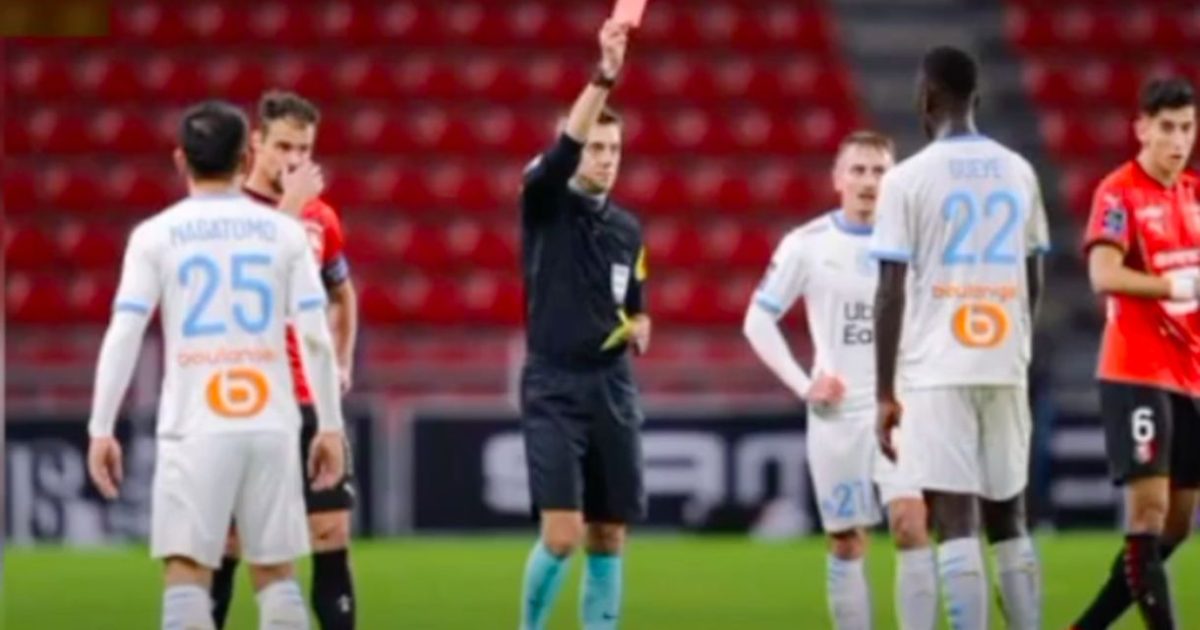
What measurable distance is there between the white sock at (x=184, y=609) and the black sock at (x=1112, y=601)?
328 centimetres

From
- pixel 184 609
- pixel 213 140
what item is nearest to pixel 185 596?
pixel 184 609

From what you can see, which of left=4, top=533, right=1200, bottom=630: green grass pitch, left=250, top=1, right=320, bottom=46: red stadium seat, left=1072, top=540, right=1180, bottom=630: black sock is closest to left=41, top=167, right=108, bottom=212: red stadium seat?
left=250, top=1, right=320, bottom=46: red stadium seat

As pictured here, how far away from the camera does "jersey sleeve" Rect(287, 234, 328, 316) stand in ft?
24.7

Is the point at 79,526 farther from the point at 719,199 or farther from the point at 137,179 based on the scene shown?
the point at 719,199

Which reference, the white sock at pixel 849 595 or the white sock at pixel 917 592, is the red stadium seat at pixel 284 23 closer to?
the white sock at pixel 849 595

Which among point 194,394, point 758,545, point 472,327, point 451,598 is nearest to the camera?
point 194,394

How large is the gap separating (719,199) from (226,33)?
3.71m

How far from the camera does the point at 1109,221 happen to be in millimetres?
9258

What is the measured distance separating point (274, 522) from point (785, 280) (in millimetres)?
3074

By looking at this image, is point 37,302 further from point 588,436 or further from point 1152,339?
point 1152,339

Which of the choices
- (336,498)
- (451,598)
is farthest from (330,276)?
(451,598)

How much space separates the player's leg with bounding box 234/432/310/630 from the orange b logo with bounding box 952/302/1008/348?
1926 mm

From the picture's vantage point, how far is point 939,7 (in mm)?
21766

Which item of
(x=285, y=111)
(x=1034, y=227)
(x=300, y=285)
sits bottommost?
(x=300, y=285)
